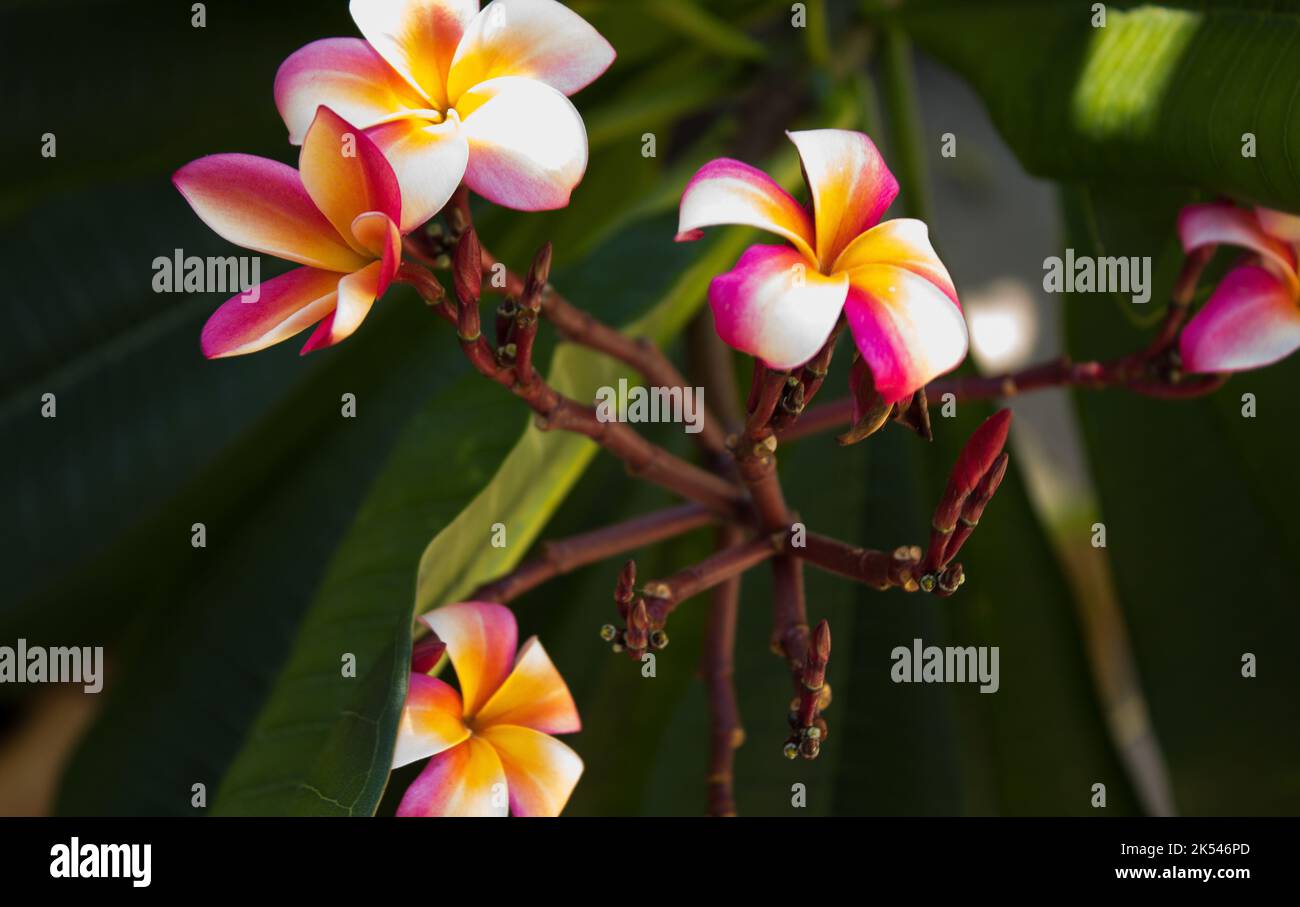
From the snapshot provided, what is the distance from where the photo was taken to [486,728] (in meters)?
0.39

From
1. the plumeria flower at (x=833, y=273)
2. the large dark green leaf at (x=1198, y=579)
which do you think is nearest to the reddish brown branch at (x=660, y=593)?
the plumeria flower at (x=833, y=273)

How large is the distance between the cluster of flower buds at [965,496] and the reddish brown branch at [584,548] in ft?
0.40

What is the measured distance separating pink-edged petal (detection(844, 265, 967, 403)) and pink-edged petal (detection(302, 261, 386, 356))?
0.13 m

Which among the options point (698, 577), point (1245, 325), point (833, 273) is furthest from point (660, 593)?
point (1245, 325)

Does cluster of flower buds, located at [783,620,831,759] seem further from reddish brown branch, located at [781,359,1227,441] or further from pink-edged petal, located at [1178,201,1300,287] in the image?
pink-edged petal, located at [1178,201,1300,287]

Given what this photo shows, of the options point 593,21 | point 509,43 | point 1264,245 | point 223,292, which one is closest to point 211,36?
point 223,292

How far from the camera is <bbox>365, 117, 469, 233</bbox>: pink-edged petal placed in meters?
0.32

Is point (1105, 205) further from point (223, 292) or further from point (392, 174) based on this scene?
point (223, 292)

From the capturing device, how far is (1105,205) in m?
0.72

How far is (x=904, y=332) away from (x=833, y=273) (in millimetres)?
33

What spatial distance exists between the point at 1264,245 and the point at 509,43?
0.30 meters

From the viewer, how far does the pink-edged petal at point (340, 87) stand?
0.35 meters

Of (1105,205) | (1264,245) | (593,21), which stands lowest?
(1264,245)
